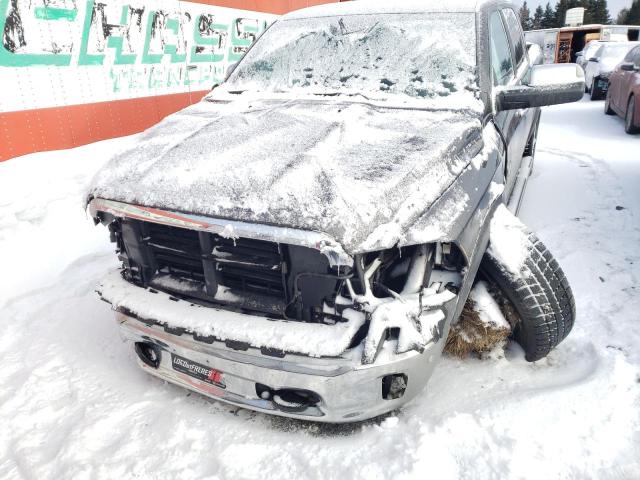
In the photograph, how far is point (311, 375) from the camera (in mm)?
1929

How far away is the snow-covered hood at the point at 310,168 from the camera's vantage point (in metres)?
1.87

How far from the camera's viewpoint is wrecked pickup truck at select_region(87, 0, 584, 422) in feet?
6.24

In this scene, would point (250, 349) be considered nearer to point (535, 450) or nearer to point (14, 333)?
point (535, 450)

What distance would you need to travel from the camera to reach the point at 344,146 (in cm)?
228

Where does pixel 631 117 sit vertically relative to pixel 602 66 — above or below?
below

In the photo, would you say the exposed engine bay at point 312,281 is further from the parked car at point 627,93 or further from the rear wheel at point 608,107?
the rear wheel at point 608,107

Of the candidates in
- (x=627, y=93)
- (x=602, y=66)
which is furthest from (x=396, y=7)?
(x=602, y=66)

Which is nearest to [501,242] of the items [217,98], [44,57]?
[217,98]

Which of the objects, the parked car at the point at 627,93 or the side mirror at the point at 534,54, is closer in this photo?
the side mirror at the point at 534,54

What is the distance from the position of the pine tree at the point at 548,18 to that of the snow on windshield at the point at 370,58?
57.7 metres

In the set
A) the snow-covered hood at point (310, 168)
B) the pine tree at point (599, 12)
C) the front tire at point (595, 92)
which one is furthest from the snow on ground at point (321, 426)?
the pine tree at point (599, 12)

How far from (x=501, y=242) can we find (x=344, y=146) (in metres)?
0.93

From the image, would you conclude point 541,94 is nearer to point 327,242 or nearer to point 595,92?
point 327,242

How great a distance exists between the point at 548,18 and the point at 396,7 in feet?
202
